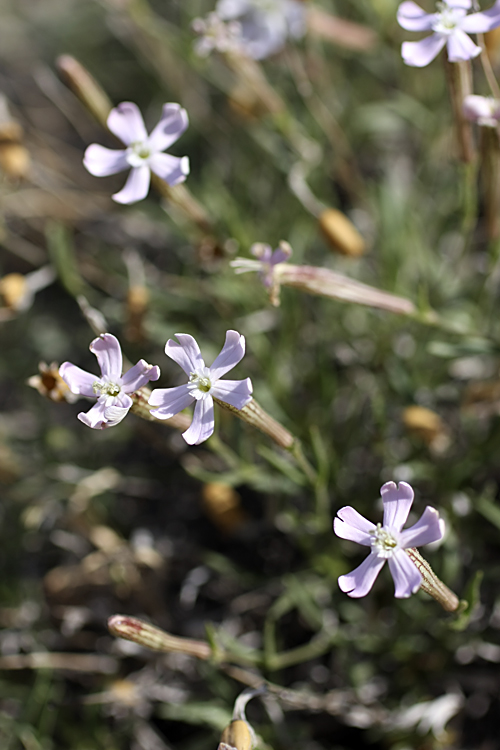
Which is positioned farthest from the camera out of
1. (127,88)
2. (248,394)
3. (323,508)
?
(127,88)

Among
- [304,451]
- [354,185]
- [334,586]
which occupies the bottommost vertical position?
[334,586]

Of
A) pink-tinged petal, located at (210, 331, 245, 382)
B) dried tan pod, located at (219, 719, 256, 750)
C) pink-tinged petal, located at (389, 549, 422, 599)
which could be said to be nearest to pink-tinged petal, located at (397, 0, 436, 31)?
pink-tinged petal, located at (210, 331, 245, 382)

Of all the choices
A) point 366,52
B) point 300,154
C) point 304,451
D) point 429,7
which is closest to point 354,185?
point 300,154

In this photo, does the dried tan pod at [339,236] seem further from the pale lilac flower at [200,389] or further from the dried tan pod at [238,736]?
the dried tan pod at [238,736]

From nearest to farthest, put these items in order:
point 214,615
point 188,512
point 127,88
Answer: point 214,615
point 188,512
point 127,88

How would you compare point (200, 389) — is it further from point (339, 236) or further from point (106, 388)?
point (339, 236)

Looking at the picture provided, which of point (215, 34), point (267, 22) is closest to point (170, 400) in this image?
point (215, 34)

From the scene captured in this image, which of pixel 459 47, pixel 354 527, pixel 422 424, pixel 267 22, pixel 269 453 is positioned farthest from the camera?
pixel 267 22

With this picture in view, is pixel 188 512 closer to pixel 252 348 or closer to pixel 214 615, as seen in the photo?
pixel 214 615
